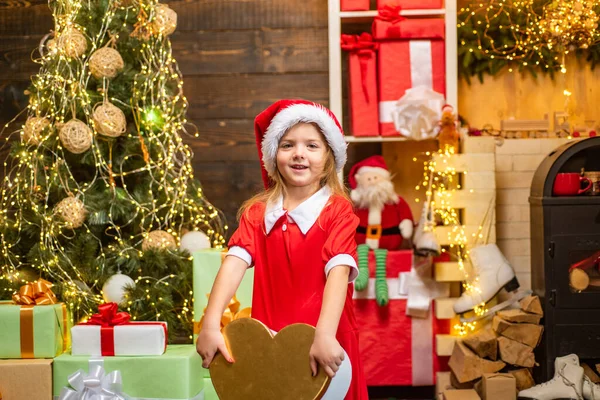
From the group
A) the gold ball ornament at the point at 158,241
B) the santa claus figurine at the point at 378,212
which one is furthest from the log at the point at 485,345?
the gold ball ornament at the point at 158,241

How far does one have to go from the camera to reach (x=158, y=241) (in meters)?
3.26

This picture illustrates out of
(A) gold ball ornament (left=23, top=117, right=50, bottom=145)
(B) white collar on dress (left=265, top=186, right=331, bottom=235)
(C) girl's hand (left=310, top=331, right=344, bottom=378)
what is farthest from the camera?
(A) gold ball ornament (left=23, top=117, right=50, bottom=145)

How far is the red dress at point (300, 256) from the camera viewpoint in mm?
1854

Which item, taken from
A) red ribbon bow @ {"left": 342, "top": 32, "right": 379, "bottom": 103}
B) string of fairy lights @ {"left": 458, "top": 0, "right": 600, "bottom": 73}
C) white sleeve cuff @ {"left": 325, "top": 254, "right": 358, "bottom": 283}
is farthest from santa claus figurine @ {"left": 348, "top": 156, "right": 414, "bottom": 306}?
white sleeve cuff @ {"left": 325, "top": 254, "right": 358, "bottom": 283}

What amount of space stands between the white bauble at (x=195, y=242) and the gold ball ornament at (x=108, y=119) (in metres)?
0.52

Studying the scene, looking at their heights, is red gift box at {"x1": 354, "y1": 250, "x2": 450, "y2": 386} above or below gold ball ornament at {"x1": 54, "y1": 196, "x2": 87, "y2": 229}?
below

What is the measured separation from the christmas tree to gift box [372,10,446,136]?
98 cm

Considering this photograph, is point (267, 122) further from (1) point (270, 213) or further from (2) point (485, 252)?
(2) point (485, 252)

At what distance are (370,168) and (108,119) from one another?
3.95 ft

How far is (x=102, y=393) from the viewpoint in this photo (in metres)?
2.62

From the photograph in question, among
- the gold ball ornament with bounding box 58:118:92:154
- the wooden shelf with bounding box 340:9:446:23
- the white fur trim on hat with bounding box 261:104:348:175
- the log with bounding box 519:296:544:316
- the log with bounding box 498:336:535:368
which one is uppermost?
the wooden shelf with bounding box 340:9:446:23

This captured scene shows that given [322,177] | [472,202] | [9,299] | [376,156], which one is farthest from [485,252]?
[9,299]

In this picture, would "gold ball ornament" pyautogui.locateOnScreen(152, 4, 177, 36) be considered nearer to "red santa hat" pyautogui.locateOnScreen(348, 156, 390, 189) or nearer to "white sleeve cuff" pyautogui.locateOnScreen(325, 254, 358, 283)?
"red santa hat" pyautogui.locateOnScreen(348, 156, 390, 189)

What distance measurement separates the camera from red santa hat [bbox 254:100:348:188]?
1.92 m
